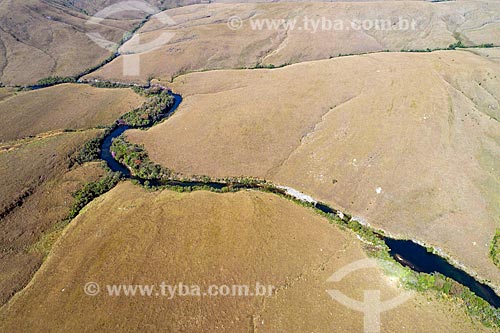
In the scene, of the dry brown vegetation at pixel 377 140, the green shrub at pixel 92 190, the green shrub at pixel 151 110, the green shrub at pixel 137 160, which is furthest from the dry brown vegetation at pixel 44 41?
the green shrub at pixel 92 190

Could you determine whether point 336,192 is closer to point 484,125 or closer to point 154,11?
point 484,125

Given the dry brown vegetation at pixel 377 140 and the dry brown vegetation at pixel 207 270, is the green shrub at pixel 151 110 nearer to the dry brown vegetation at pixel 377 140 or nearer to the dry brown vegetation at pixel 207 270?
the dry brown vegetation at pixel 377 140

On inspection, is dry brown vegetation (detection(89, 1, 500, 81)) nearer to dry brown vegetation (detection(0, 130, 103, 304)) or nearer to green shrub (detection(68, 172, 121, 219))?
dry brown vegetation (detection(0, 130, 103, 304))

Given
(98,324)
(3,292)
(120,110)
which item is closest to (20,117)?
(120,110)

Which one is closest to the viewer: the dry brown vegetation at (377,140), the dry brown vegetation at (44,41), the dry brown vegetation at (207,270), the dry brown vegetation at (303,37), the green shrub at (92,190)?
the dry brown vegetation at (207,270)

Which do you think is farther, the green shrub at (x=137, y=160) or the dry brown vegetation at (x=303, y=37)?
the dry brown vegetation at (x=303, y=37)

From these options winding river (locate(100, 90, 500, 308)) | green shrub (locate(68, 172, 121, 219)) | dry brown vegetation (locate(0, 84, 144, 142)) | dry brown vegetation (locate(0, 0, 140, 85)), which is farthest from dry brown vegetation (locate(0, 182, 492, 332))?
dry brown vegetation (locate(0, 0, 140, 85))

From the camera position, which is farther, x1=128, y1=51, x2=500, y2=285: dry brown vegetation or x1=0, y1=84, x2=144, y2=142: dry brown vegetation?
x1=0, y1=84, x2=144, y2=142: dry brown vegetation
